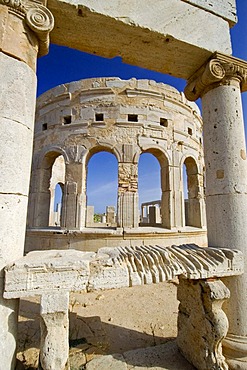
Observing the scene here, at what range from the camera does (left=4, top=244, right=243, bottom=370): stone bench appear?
1852mm

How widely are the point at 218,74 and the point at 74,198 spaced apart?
638 centimetres

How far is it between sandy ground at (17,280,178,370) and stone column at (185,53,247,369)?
4.39 ft

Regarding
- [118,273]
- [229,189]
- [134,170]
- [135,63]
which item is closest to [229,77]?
[135,63]

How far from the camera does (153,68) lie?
125 inches

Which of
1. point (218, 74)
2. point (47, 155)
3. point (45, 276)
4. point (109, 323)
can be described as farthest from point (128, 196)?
point (45, 276)

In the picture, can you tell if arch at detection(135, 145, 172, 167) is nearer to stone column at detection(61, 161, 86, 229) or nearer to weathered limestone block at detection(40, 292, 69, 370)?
stone column at detection(61, 161, 86, 229)

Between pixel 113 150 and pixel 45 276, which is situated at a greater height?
pixel 113 150

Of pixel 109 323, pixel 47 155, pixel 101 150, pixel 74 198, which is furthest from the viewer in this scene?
pixel 47 155

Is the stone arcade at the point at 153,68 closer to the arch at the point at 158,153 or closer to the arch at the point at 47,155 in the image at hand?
the arch at the point at 158,153

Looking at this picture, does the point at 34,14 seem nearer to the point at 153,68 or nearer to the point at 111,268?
the point at 153,68

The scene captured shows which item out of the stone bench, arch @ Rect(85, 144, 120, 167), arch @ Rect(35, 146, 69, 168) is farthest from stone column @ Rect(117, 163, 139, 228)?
the stone bench

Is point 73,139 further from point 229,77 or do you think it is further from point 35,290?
point 35,290

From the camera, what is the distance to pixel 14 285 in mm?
1805

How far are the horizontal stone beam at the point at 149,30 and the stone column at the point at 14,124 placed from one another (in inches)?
15.5
